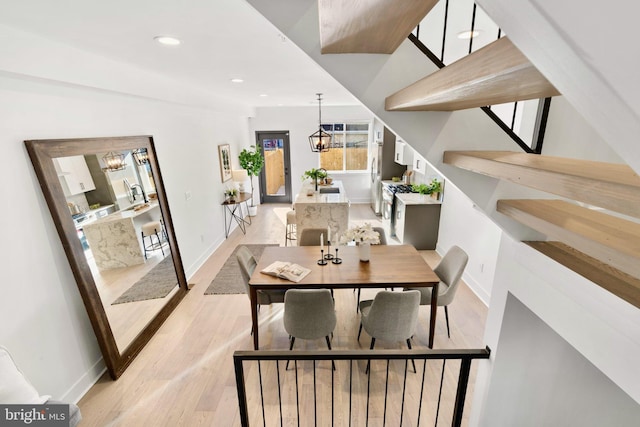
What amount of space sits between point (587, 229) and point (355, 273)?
2.03m

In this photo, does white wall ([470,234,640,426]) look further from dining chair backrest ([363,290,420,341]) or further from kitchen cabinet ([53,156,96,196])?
kitchen cabinet ([53,156,96,196])

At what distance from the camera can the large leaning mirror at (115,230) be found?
2.24 m

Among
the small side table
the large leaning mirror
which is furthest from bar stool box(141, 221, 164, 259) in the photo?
the small side table

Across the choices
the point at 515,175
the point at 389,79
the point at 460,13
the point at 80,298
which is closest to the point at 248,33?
Answer: the point at 389,79

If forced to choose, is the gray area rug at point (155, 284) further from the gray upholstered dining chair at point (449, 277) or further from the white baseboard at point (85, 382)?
the gray upholstered dining chair at point (449, 277)

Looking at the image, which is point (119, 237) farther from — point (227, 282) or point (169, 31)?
point (169, 31)

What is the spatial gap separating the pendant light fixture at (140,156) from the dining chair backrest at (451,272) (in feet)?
11.3

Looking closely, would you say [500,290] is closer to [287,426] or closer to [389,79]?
[389,79]

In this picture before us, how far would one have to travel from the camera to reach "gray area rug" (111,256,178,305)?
2933 mm

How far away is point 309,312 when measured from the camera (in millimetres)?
2510

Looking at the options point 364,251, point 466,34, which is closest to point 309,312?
point 364,251

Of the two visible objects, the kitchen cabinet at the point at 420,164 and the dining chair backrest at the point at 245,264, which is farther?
the kitchen cabinet at the point at 420,164

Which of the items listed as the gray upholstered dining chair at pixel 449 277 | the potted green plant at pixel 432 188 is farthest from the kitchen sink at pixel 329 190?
the gray upholstered dining chair at pixel 449 277

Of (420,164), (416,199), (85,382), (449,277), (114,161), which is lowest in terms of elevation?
(85,382)
